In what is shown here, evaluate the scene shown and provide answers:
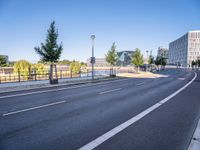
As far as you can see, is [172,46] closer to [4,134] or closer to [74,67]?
[74,67]

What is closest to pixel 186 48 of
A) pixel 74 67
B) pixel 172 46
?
pixel 172 46

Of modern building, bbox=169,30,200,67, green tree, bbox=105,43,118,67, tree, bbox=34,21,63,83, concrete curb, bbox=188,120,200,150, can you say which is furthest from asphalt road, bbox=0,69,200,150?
modern building, bbox=169,30,200,67

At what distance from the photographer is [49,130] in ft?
16.5

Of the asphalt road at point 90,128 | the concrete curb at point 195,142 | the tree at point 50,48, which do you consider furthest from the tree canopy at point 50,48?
the concrete curb at point 195,142

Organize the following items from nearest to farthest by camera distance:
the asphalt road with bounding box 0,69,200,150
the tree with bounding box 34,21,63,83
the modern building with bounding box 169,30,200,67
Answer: the asphalt road with bounding box 0,69,200,150, the tree with bounding box 34,21,63,83, the modern building with bounding box 169,30,200,67

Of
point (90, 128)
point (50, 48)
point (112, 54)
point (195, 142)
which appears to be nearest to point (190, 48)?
point (112, 54)

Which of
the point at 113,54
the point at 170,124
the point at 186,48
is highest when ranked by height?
the point at 186,48

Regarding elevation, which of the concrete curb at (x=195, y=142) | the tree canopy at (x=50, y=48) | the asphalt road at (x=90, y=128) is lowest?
the asphalt road at (x=90, y=128)

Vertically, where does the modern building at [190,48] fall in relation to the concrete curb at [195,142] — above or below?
above

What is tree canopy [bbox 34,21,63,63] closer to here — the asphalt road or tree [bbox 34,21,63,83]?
tree [bbox 34,21,63,83]

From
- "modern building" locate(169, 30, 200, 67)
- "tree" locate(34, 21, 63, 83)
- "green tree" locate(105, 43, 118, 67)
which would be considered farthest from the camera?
"modern building" locate(169, 30, 200, 67)

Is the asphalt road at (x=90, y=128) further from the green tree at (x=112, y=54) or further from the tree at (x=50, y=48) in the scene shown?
the green tree at (x=112, y=54)

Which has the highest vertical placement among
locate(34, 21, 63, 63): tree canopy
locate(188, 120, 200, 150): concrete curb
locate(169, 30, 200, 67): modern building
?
locate(169, 30, 200, 67): modern building

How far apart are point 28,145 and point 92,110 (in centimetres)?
365
